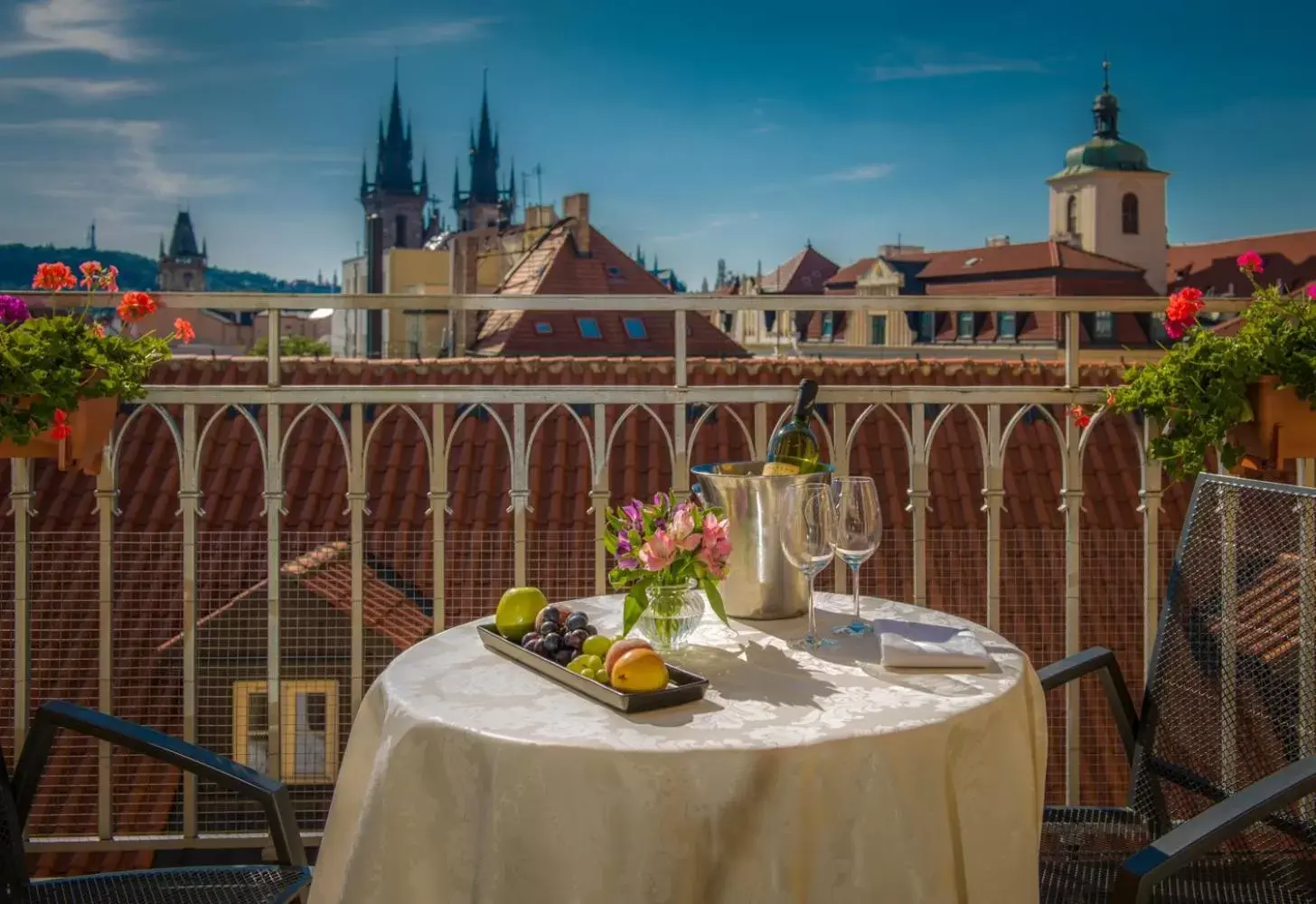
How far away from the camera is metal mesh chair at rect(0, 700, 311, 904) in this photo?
1.57 metres

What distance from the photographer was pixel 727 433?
8.19 m

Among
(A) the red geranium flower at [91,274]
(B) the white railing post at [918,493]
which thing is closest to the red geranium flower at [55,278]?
(A) the red geranium flower at [91,274]

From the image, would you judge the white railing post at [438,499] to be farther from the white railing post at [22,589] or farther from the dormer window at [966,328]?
the dormer window at [966,328]

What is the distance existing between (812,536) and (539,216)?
3008 cm

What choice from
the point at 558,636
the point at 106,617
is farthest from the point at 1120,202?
the point at 558,636

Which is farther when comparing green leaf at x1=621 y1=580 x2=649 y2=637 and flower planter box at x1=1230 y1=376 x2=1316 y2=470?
flower planter box at x1=1230 y1=376 x2=1316 y2=470

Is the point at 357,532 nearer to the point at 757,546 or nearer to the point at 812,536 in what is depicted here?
the point at 757,546

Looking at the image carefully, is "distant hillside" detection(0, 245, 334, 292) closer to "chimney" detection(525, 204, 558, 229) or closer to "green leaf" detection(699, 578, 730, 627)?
"chimney" detection(525, 204, 558, 229)

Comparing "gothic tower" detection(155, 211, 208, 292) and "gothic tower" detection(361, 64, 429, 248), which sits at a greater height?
"gothic tower" detection(361, 64, 429, 248)

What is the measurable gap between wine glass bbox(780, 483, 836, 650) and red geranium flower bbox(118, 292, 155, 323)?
147 centimetres

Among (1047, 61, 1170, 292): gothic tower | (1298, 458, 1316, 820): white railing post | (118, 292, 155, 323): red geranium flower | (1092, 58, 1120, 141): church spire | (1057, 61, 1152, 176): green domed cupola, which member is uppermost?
(1092, 58, 1120, 141): church spire

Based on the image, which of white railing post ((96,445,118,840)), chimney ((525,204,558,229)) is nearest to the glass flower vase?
white railing post ((96,445,118,840))

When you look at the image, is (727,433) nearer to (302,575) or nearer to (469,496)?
(469,496)

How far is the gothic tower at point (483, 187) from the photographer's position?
6912 centimetres
